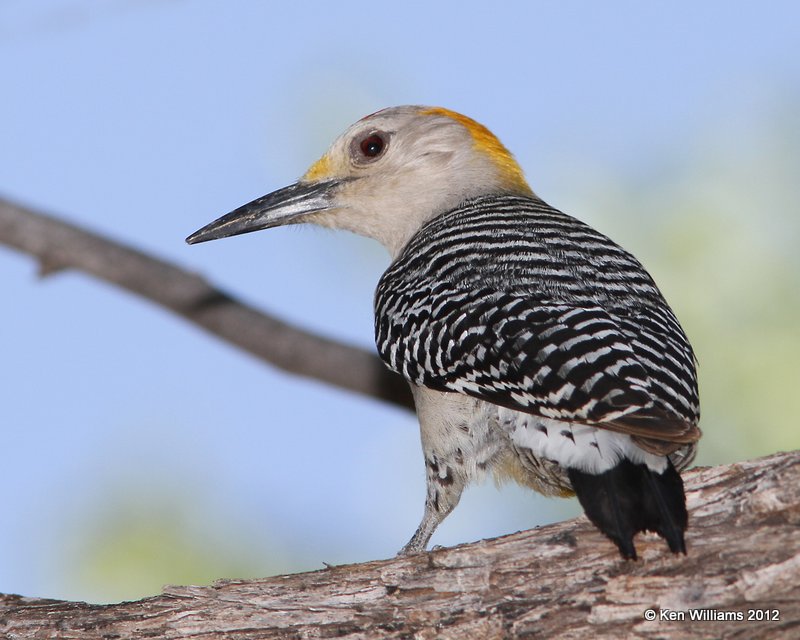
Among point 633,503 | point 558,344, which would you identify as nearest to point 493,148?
point 558,344

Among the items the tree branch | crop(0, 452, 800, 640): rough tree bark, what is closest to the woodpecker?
crop(0, 452, 800, 640): rough tree bark

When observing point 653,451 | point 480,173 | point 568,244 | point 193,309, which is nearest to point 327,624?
point 653,451

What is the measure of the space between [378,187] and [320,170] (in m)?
0.45

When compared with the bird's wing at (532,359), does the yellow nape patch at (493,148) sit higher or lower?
higher

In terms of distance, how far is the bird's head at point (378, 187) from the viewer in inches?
304

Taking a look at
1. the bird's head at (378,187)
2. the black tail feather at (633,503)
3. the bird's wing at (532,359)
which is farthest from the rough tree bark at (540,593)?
the bird's head at (378,187)

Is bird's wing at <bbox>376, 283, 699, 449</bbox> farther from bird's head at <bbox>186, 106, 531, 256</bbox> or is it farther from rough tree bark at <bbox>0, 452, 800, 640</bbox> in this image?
bird's head at <bbox>186, 106, 531, 256</bbox>

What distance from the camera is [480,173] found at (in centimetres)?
795

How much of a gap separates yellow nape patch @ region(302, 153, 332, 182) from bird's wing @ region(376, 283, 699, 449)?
1857mm

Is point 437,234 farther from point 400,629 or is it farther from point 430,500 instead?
point 400,629

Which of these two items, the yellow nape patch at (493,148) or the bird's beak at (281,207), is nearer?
the bird's beak at (281,207)

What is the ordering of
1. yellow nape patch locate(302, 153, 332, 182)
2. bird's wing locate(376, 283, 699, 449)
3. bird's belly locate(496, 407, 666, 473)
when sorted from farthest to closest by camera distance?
yellow nape patch locate(302, 153, 332, 182)
bird's belly locate(496, 407, 666, 473)
bird's wing locate(376, 283, 699, 449)

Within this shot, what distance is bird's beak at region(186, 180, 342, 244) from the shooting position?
7.67 metres

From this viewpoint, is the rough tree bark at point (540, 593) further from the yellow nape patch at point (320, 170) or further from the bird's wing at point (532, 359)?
the yellow nape patch at point (320, 170)
